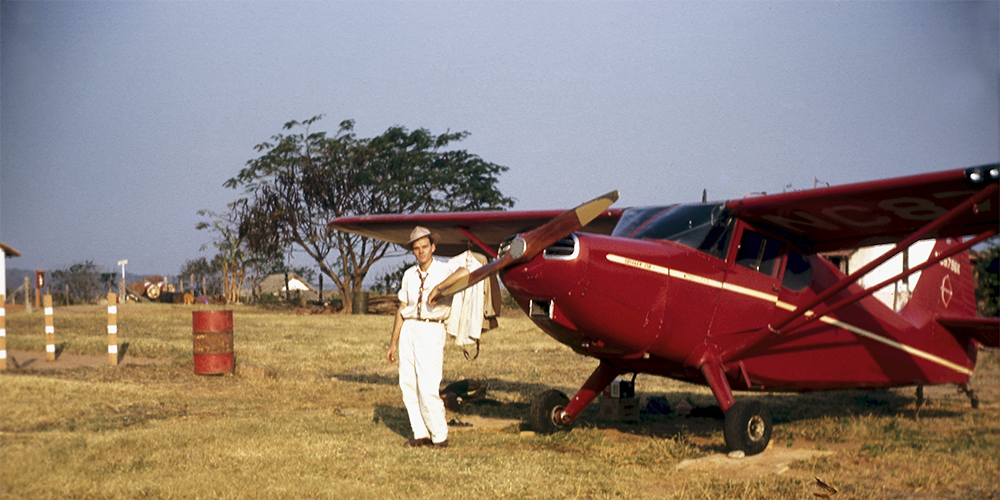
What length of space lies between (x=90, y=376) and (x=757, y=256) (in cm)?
769

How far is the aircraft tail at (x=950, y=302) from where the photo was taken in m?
10.0

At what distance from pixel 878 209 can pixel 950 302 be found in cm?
434

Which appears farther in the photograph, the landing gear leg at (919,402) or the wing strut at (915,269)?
the landing gear leg at (919,402)

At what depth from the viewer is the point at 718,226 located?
7.57 meters

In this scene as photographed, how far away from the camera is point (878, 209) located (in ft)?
24.2

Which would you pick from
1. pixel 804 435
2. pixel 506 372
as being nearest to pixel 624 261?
pixel 804 435

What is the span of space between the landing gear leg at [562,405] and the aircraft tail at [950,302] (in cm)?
424

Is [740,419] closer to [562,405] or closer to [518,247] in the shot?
[562,405]

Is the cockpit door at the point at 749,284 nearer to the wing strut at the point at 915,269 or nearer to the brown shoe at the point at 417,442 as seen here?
the wing strut at the point at 915,269

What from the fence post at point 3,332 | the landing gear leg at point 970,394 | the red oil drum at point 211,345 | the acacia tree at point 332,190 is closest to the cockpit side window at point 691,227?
the fence post at point 3,332

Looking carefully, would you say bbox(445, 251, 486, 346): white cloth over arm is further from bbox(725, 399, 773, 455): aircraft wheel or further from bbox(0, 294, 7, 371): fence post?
bbox(0, 294, 7, 371): fence post

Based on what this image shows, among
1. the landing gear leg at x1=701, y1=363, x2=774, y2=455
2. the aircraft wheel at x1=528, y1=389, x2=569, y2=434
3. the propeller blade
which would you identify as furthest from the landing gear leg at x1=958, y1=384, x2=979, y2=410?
the propeller blade

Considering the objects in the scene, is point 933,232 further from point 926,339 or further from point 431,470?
point 431,470

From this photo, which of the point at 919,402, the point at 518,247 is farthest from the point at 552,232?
the point at 919,402
